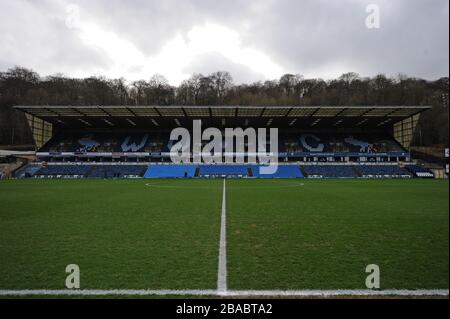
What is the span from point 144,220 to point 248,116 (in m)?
43.6

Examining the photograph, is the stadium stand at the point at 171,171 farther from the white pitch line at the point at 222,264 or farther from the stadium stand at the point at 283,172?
the white pitch line at the point at 222,264

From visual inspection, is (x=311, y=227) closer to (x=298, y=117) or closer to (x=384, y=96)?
(x=298, y=117)

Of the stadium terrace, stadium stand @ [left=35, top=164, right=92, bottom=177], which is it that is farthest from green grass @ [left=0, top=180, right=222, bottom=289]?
stadium stand @ [left=35, top=164, right=92, bottom=177]

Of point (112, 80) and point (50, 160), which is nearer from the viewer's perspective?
point (50, 160)

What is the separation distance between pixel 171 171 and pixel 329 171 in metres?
26.1

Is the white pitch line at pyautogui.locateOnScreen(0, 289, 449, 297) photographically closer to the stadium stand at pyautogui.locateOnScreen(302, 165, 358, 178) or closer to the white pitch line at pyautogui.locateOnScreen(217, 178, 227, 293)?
the white pitch line at pyautogui.locateOnScreen(217, 178, 227, 293)

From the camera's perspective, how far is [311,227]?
8.38 m

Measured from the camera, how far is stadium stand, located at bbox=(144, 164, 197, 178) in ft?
166

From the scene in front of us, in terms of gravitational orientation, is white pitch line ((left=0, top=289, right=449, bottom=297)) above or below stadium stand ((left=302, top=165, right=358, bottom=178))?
below

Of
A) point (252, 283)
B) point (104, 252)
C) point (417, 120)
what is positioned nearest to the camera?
point (252, 283)

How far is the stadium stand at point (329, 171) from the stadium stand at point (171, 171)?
19192 millimetres

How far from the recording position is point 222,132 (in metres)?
59.3

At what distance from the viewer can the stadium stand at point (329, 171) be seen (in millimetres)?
50656
